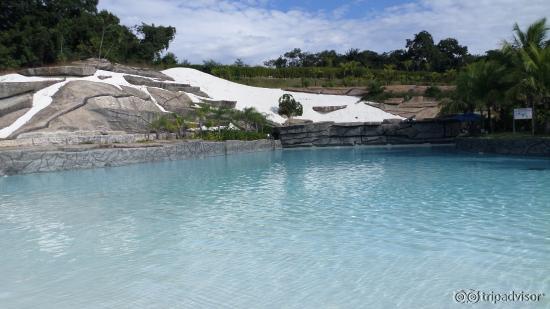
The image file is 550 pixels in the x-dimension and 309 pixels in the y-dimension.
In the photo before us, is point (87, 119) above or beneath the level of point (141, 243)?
above

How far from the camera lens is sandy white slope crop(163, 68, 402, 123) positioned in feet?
98.6

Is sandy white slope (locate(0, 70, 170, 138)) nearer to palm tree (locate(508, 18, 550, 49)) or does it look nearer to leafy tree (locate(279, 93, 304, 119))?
leafy tree (locate(279, 93, 304, 119))

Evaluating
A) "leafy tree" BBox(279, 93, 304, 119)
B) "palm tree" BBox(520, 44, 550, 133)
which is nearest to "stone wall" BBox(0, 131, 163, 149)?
"leafy tree" BBox(279, 93, 304, 119)

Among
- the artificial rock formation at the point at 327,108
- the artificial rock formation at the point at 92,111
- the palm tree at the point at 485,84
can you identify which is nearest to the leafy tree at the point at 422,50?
the artificial rock formation at the point at 327,108

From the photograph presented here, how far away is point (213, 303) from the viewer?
3.89 meters

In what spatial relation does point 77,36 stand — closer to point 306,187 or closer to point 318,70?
point 318,70

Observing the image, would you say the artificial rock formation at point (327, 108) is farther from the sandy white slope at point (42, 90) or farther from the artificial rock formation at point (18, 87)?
the artificial rock formation at point (18, 87)

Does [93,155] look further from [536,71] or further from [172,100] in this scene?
[536,71]

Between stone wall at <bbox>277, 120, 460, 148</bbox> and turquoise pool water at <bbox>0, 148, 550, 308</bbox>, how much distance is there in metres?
14.6

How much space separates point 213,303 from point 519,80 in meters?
15.9

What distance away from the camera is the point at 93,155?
622 inches

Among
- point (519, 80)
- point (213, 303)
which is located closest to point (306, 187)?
point (213, 303)

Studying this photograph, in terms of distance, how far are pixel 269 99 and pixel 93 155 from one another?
→ 17893 millimetres

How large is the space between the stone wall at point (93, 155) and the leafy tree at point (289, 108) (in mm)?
9684
